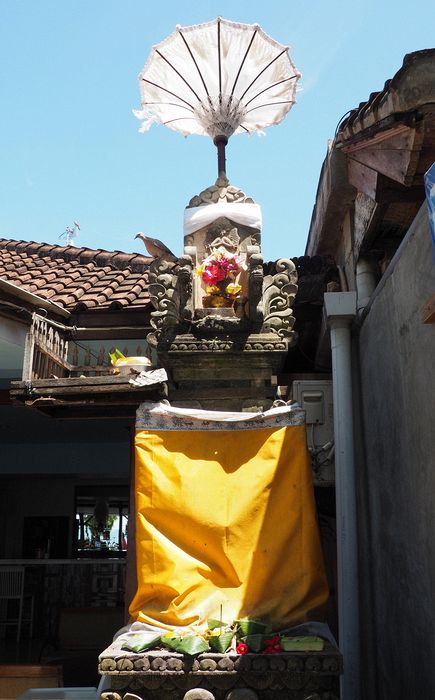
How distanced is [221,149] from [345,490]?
4246 millimetres

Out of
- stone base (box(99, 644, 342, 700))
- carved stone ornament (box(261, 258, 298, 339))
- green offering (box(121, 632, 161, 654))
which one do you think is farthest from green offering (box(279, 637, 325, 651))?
carved stone ornament (box(261, 258, 298, 339))

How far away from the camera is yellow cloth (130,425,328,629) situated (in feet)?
17.6

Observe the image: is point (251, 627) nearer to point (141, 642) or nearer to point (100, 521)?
point (141, 642)

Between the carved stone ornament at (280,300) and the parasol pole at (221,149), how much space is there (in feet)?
4.78

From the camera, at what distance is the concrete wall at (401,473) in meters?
4.20

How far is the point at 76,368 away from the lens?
7.79m

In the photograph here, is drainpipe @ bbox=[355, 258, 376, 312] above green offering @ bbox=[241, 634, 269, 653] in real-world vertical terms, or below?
above

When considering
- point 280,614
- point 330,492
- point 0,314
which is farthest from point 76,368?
point 280,614

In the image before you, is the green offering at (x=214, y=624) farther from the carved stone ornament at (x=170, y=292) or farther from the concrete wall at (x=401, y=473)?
the carved stone ornament at (x=170, y=292)

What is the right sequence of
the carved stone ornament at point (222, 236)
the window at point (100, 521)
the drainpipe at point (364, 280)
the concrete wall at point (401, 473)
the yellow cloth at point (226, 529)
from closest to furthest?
the concrete wall at point (401, 473) < the yellow cloth at point (226, 529) < the drainpipe at point (364, 280) < the carved stone ornament at point (222, 236) < the window at point (100, 521)

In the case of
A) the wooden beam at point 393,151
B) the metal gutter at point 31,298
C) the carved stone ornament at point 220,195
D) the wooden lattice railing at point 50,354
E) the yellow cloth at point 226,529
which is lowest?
the yellow cloth at point 226,529

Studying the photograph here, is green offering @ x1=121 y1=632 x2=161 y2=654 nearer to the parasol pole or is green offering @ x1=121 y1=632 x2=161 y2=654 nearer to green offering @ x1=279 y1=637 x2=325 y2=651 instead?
green offering @ x1=279 y1=637 x2=325 y2=651

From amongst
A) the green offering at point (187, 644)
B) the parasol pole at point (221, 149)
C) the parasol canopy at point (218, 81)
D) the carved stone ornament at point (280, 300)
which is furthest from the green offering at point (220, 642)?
the parasol canopy at point (218, 81)

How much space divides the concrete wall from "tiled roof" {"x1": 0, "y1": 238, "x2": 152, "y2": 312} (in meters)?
4.16
